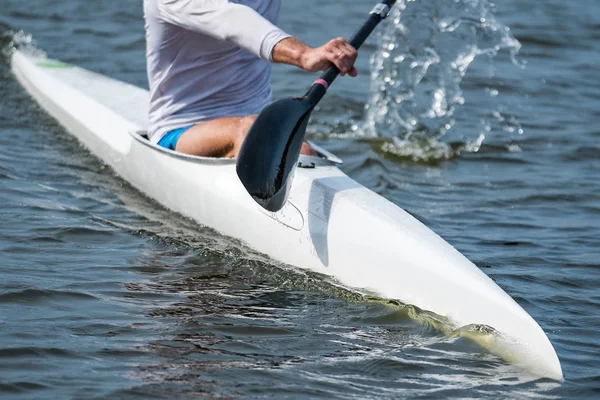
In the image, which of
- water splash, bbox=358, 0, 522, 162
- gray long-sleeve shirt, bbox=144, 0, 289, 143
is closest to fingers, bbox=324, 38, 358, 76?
gray long-sleeve shirt, bbox=144, 0, 289, 143

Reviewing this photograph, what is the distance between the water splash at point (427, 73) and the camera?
760 centimetres

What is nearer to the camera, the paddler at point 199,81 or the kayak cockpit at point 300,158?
the kayak cockpit at point 300,158

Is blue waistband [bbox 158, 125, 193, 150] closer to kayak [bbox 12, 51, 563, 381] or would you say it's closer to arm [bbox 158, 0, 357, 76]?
kayak [bbox 12, 51, 563, 381]

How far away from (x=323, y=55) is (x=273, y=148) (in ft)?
1.41

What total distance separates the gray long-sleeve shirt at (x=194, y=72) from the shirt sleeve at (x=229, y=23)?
0.01m

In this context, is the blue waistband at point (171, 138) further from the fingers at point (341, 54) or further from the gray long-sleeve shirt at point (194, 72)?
the fingers at point (341, 54)

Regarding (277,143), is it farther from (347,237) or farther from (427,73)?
(427,73)

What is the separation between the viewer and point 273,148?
169 inches

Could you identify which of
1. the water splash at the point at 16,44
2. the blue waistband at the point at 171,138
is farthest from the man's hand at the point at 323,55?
the water splash at the point at 16,44

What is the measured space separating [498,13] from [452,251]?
24.7 feet

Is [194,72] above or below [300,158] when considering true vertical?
above

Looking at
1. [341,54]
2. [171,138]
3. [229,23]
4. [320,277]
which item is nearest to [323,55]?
[341,54]

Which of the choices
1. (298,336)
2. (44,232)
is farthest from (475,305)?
(44,232)

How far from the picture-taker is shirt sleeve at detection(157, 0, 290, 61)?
14.3 feet
